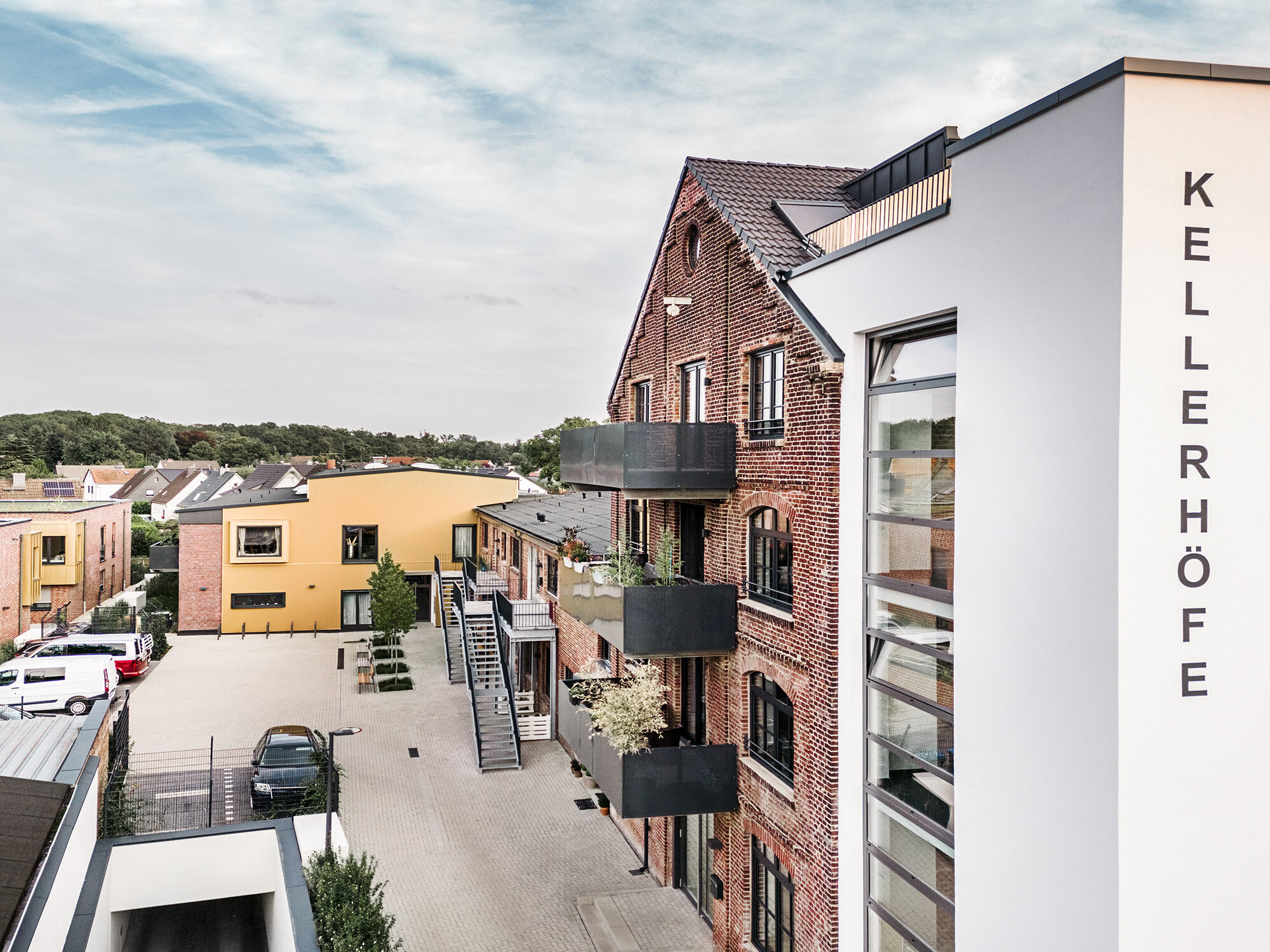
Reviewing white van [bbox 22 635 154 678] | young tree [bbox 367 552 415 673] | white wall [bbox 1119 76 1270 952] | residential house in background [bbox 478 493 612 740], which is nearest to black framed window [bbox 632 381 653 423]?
residential house in background [bbox 478 493 612 740]

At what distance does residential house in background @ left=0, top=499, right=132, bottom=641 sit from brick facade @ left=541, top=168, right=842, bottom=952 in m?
32.0

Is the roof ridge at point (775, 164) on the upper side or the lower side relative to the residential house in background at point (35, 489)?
upper

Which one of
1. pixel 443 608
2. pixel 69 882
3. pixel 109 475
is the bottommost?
pixel 443 608

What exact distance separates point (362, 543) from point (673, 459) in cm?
3075

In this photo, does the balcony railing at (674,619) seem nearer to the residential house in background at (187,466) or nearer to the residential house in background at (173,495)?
the residential house in background at (173,495)

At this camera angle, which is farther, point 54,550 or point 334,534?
point 334,534

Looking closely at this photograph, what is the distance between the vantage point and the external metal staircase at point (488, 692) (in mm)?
22672

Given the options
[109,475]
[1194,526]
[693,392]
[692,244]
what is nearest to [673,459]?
[693,392]

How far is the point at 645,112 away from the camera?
63.1 feet

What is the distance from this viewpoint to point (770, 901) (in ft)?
40.1

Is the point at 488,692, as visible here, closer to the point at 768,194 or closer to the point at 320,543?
the point at 768,194

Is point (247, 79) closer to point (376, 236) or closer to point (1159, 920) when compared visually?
point (376, 236)

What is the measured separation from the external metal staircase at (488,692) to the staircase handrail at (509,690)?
0.7 inches

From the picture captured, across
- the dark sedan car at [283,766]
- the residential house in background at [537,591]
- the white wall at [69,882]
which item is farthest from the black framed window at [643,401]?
the white wall at [69,882]
